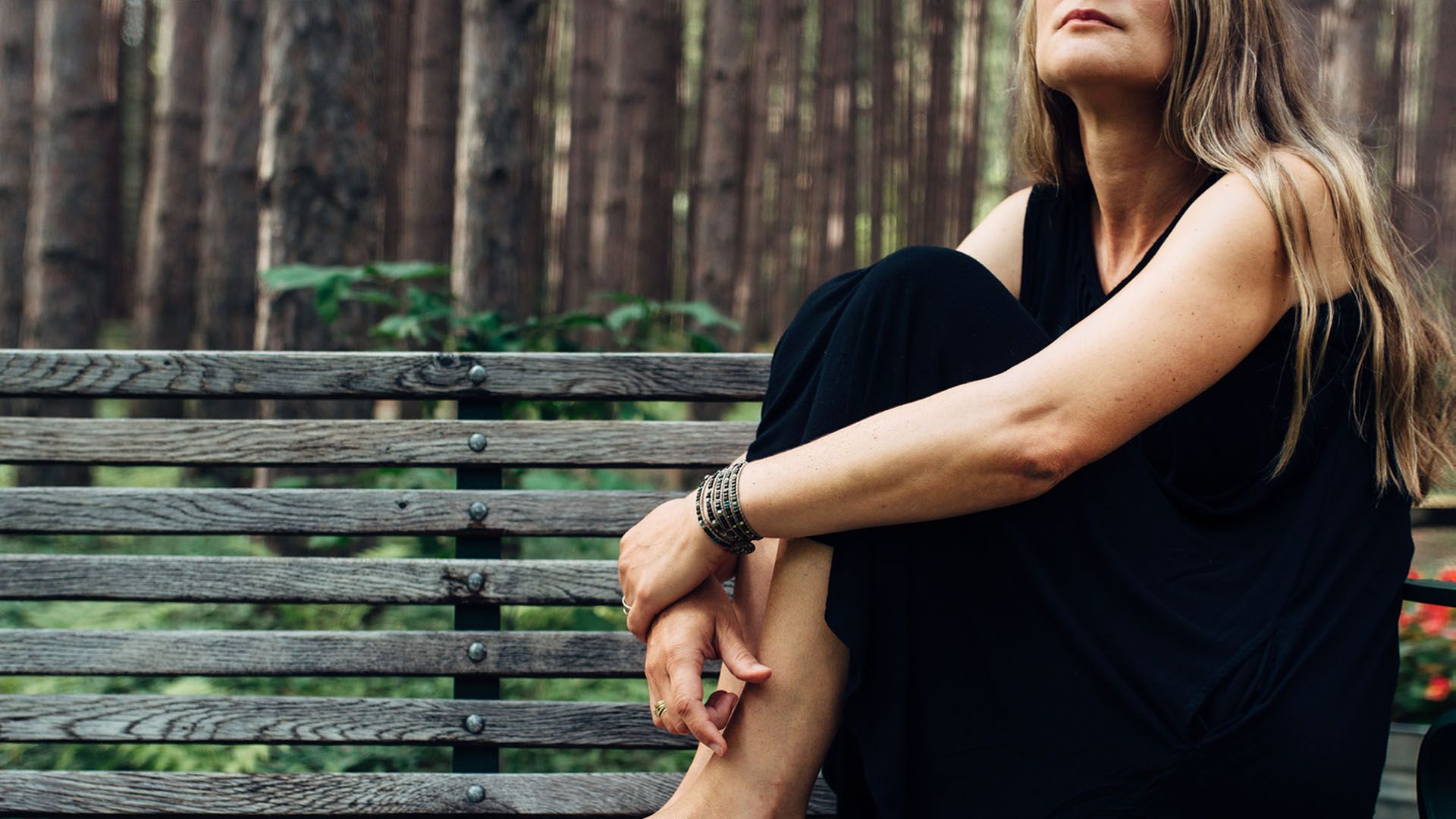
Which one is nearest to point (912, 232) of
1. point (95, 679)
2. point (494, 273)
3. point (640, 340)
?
point (494, 273)

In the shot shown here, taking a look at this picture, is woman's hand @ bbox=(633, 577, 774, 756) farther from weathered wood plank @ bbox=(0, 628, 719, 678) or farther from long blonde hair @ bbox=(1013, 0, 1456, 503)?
long blonde hair @ bbox=(1013, 0, 1456, 503)

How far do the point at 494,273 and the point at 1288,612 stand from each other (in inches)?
189

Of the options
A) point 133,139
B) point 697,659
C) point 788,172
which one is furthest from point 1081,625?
point 133,139

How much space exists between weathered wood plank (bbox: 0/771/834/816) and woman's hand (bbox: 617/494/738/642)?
0.46 metres

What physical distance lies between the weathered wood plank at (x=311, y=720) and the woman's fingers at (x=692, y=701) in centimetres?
46

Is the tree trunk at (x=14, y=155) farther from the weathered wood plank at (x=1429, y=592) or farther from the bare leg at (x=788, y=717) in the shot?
the weathered wood plank at (x=1429, y=592)

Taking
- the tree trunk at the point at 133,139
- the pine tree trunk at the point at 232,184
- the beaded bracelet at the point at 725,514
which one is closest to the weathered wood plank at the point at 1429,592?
the beaded bracelet at the point at 725,514

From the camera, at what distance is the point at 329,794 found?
6.52 ft

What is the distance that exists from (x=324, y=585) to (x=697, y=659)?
2.58 feet

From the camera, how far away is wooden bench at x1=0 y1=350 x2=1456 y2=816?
1991mm

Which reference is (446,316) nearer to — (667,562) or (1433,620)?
(667,562)

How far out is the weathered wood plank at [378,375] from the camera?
2.01 m

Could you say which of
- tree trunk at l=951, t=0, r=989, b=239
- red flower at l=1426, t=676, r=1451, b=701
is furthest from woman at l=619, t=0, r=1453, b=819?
tree trunk at l=951, t=0, r=989, b=239

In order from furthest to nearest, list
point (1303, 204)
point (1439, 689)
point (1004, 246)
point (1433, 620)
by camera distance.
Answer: point (1433, 620), point (1439, 689), point (1004, 246), point (1303, 204)
